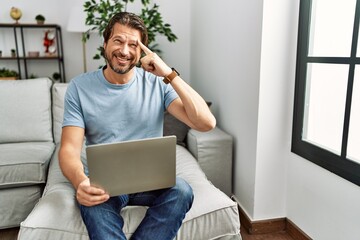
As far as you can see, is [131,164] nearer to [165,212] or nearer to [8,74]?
[165,212]

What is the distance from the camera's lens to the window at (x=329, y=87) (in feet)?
4.37

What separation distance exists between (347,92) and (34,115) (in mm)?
1911

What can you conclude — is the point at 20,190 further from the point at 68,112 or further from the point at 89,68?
the point at 89,68

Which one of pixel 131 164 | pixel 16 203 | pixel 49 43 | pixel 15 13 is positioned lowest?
pixel 16 203

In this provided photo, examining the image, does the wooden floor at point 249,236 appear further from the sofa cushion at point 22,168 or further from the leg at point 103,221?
the leg at point 103,221

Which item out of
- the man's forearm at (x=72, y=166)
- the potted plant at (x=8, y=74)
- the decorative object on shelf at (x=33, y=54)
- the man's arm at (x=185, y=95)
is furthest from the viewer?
the decorative object on shelf at (x=33, y=54)

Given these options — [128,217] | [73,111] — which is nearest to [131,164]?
[128,217]

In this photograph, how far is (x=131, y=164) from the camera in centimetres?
106

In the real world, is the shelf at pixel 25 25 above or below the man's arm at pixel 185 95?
above

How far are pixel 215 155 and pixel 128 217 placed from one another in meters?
0.87

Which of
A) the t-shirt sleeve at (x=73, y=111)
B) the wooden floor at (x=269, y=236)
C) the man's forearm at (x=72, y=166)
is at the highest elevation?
the t-shirt sleeve at (x=73, y=111)

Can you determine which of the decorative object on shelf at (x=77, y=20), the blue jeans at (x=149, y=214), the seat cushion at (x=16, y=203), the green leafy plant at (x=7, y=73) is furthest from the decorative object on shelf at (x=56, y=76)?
the blue jeans at (x=149, y=214)

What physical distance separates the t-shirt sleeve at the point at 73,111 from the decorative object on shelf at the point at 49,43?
216cm

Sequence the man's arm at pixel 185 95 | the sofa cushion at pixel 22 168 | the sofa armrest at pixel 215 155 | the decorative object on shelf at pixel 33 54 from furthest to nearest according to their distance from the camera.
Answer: the decorative object on shelf at pixel 33 54 < the sofa armrest at pixel 215 155 < the sofa cushion at pixel 22 168 < the man's arm at pixel 185 95
